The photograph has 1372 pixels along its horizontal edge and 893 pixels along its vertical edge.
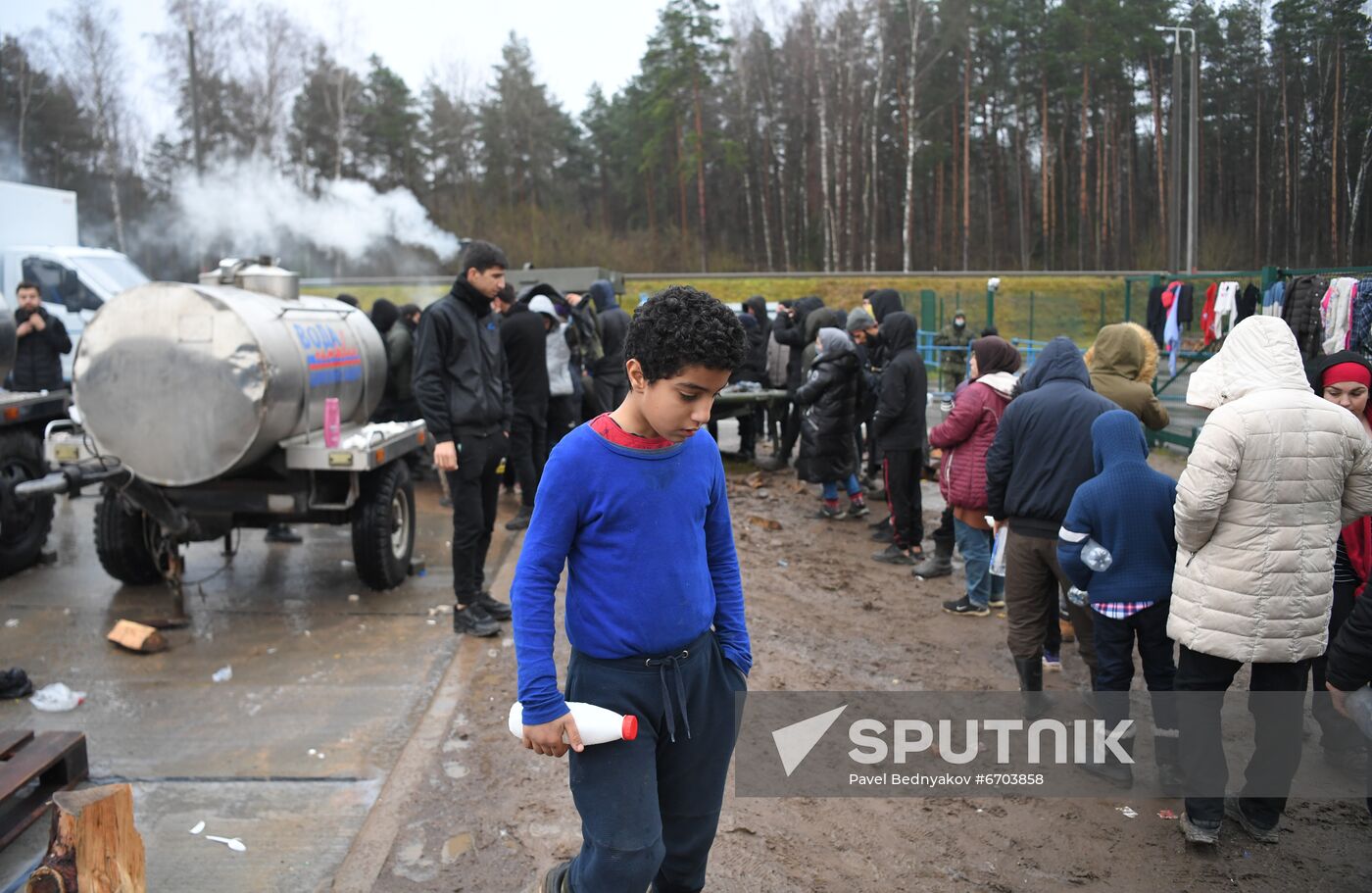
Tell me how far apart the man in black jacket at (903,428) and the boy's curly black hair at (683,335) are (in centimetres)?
521

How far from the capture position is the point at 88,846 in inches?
101

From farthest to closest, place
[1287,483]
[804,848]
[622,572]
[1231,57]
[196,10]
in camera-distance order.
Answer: [196,10], [1231,57], [804,848], [1287,483], [622,572]

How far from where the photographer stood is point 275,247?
77.1ft

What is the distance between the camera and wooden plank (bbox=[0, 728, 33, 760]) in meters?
3.73

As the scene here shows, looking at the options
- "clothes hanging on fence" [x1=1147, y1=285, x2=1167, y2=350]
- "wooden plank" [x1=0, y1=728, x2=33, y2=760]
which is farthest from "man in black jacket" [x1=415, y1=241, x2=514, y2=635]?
"clothes hanging on fence" [x1=1147, y1=285, x2=1167, y2=350]

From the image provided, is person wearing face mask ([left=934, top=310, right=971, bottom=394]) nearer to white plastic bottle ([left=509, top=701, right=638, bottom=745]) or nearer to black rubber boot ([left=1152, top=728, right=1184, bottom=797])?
black rubber boot ([left=1152, top=728, right=1184, bottom=797])

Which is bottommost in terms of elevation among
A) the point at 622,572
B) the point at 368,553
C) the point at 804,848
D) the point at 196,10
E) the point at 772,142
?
the point at 804,848

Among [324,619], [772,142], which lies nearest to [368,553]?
[324,619]

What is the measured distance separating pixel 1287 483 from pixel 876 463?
257 inches

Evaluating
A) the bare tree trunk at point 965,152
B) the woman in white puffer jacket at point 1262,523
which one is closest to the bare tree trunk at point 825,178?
the bare tree trunk at point 965,152

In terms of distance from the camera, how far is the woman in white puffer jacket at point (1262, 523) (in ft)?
10.6

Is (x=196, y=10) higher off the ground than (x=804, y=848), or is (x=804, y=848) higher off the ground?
(x=196, y=10)

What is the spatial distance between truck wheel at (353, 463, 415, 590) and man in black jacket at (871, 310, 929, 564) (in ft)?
11.6

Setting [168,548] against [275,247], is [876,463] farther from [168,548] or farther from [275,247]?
[275,247]
